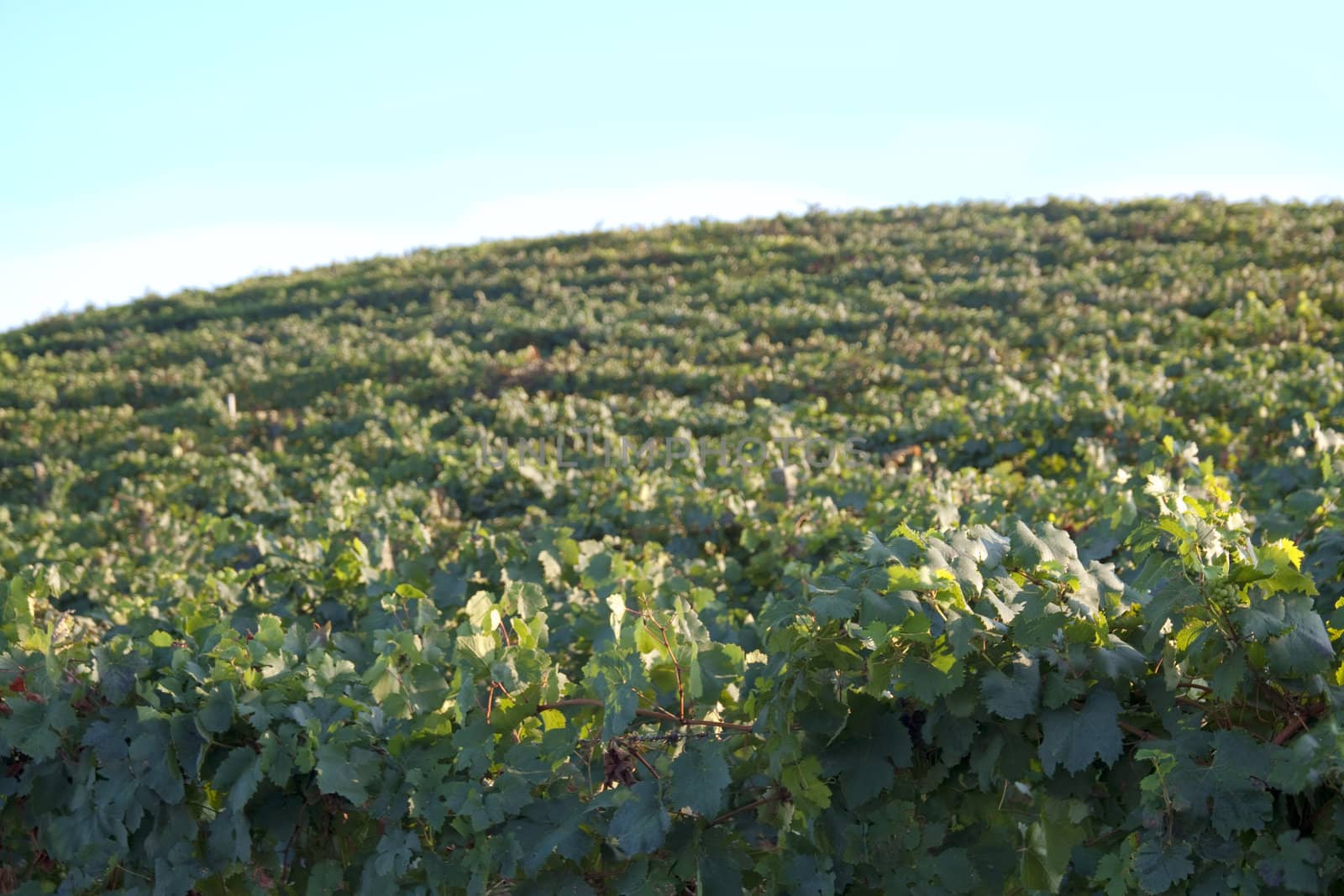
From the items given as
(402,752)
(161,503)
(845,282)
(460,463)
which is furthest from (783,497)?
(845,282)

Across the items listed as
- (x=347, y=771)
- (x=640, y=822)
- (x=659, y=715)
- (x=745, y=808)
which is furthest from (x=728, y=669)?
(x=347, y=771)

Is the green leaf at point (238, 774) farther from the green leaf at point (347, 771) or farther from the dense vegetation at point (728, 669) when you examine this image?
the green leaf at point (347, 771)

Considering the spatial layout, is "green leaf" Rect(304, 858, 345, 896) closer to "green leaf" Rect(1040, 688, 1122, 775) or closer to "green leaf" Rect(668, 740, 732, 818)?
"green leaf" Rect(668, 740, 732, 818)

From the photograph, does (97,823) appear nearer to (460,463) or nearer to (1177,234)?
(460,463)

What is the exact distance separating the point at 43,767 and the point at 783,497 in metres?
4.46

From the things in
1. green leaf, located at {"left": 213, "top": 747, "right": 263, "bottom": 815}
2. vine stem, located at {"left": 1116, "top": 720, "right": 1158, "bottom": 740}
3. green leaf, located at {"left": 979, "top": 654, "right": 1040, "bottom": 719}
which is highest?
green leaf, located at {"left": 979, "top": 654, "right": 1040, "bottom": 719}

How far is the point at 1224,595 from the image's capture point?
189cm

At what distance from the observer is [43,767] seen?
3129 millimetres

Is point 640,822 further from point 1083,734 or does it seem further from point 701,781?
point 1083,734

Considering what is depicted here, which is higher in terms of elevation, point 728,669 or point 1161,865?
→ point 728,669

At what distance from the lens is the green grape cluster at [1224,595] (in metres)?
1.89

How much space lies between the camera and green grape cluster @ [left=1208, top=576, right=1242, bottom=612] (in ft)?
6.21

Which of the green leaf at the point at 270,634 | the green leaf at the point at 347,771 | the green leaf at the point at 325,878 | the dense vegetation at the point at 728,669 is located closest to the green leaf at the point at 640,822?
the dense vegetation at the point at 728,669

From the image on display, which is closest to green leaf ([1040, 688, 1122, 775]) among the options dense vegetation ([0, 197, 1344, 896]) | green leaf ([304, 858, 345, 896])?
dense vegetation ([0, 197, 1344, 896])
